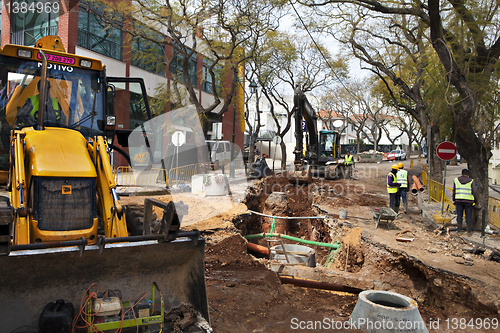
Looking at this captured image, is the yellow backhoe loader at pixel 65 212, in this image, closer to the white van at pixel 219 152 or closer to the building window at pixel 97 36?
the building window at pixel 97 36

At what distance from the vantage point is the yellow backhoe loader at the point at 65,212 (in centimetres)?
366

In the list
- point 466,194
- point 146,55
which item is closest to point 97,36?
point 146,55

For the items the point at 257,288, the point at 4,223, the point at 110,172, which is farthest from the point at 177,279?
the point at 257,288

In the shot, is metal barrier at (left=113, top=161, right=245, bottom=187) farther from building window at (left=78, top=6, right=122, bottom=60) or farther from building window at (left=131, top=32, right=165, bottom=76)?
building window at (left=78, top=6, right=122, bottom=60)

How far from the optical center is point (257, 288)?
22.6 feet

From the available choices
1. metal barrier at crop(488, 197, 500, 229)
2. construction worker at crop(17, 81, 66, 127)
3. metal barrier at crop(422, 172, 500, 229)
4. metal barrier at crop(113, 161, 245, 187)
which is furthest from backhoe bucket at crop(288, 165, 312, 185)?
construction worker at crop(17, 81, 66, 127)

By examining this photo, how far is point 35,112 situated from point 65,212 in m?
1.69

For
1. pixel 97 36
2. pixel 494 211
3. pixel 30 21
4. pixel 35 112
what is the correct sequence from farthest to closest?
pixel 97 36 → pixel 30 21 → pixel 494 211 → pixel 35 112

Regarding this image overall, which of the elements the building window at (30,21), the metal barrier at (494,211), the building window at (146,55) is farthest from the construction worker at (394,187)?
the building window at (30,21)

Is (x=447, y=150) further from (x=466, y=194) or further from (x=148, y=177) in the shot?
(x=148, y=177)

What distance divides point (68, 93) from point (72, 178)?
1.56 metres

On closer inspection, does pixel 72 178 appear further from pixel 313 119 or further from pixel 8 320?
pixel 313 119

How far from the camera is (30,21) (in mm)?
17953

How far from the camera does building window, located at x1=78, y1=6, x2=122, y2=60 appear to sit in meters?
18.3
